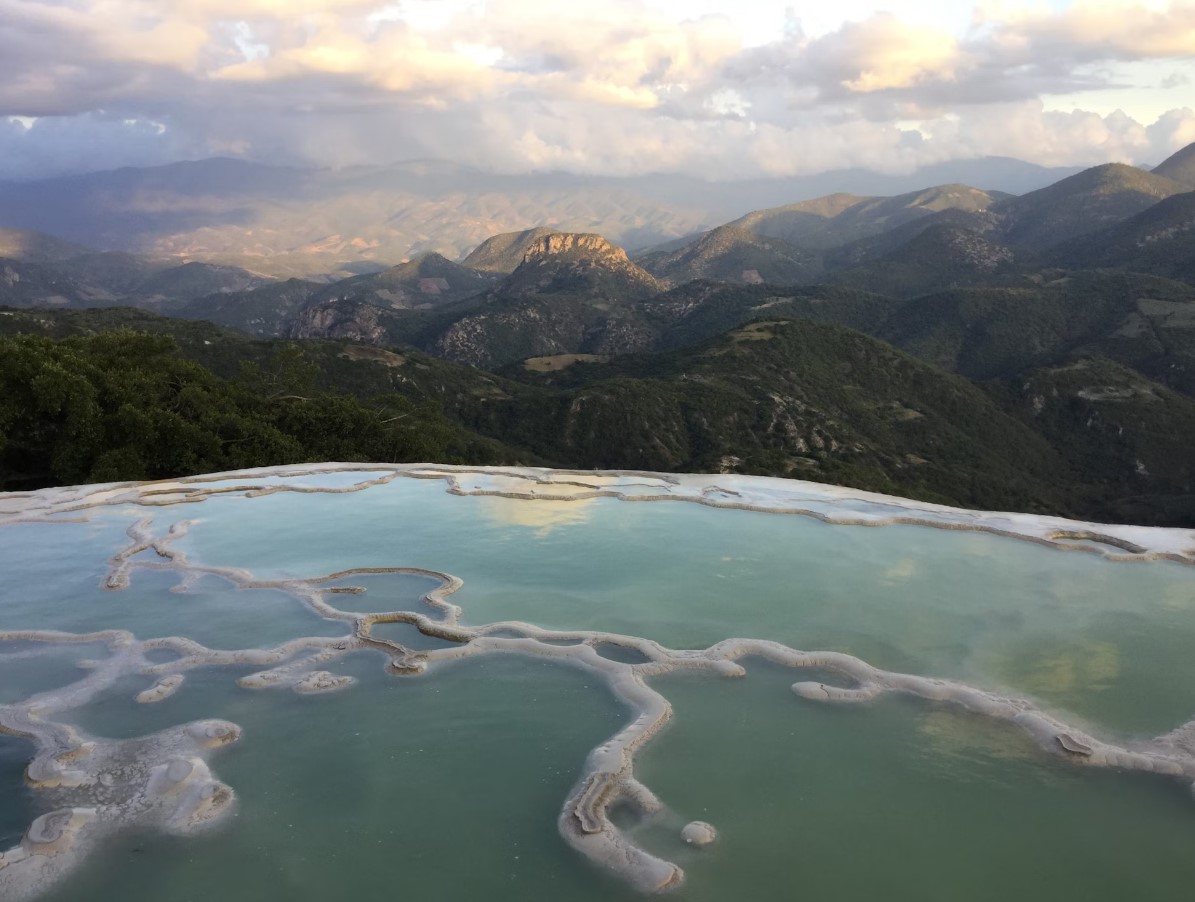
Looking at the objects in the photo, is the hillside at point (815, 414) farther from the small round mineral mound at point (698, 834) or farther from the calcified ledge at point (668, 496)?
the small round mineral mound at point (698, 834)

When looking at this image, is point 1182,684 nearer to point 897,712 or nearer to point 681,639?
point 897,712

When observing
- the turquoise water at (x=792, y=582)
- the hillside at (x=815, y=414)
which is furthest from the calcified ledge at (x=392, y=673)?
the hillside at (x=815, y=414)

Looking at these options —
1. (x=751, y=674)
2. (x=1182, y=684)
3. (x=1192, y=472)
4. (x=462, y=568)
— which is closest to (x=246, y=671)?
(x=462, y=568)

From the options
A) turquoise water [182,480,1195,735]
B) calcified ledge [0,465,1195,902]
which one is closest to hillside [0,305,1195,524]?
turquoise water [182,480,1195,735]

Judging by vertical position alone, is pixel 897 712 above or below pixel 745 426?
above

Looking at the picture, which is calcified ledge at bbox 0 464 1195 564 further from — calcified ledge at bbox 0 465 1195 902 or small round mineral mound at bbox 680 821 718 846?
small round mineral mound at bbox 680 821 718 846

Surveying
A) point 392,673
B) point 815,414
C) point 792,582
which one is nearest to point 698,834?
point 392,673
